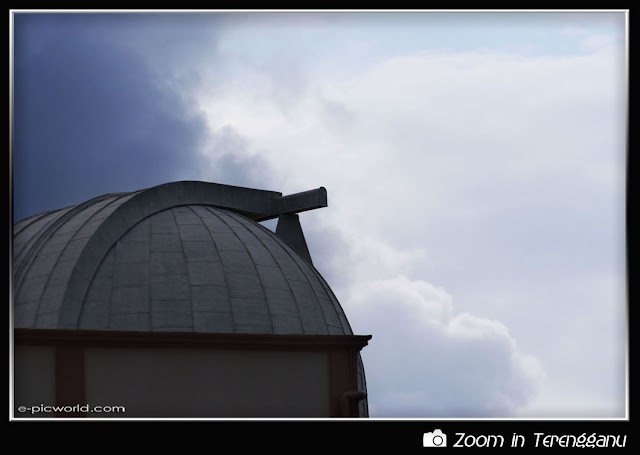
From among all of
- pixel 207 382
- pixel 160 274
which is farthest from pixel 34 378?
pixel 160 274

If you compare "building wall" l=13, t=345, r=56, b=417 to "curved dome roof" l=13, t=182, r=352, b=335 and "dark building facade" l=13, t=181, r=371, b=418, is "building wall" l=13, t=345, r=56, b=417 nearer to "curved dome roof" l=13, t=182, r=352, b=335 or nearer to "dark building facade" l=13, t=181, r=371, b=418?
"dark building facade" l=13, t=181, r=371, b=418

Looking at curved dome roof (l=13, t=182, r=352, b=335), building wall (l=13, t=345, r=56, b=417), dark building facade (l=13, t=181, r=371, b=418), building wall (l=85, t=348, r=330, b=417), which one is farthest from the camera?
curved dome roof (l=13, t=182, r=352, b=335)

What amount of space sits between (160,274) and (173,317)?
3.55 ft

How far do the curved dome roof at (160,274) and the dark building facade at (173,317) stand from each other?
2 cm

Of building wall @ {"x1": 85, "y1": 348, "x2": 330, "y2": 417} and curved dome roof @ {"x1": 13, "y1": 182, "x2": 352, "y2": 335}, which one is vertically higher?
curved dome roof @ {"x1": 13, "y1": 182, "x2": 352, "y2": 335}

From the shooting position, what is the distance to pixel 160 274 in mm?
26562
